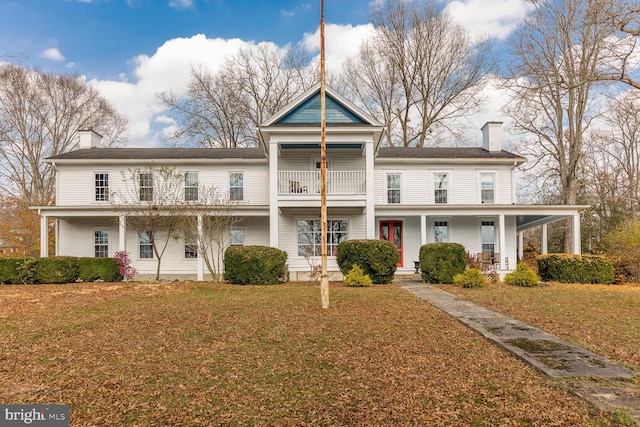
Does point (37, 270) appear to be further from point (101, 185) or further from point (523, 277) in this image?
point (523, 277)

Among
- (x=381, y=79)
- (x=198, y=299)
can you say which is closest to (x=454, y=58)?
(x=381, y=79)

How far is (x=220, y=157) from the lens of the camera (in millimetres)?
19969

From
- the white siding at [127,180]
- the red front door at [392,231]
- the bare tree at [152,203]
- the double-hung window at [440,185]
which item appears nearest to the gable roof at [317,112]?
the white siding at [127,180]

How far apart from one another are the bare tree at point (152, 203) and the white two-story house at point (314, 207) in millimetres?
401

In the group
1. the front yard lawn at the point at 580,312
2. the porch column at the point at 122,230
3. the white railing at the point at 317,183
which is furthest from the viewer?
the white railing at the point at 317,183

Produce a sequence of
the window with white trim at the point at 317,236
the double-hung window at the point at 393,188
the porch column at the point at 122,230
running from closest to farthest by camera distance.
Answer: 1. the porch column at the point at 122,230
2. the window with white trim at the point at 317,236
3. the double-hung window at the point at 393,188

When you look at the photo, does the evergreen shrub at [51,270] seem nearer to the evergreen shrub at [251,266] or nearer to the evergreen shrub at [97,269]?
the evergreen shrub at [97,269]

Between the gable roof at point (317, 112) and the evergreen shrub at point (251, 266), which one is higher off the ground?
the gable roof at point (317, 112)

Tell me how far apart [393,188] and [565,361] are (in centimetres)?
1504

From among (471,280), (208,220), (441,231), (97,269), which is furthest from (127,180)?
(471,280)

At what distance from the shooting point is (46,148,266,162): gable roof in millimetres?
19438

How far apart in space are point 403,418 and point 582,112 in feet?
87.9

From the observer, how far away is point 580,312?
9.48 m

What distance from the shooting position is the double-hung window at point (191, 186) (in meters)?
19.4
